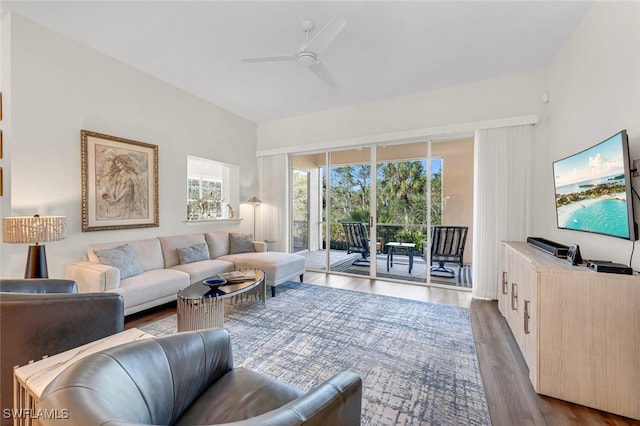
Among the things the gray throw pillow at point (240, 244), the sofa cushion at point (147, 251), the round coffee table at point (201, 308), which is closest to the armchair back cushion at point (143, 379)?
the round coffee table at point (201, 308)

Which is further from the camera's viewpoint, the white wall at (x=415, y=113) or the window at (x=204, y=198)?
the window at (x=204, y=198)

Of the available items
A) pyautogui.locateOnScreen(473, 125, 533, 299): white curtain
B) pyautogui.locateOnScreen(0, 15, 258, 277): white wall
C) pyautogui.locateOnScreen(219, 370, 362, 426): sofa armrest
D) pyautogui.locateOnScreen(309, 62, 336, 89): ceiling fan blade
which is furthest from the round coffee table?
pyautogui.locateOnScreen(473, 125, 533, 299): white curtain

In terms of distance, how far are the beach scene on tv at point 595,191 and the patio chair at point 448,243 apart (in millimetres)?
1730

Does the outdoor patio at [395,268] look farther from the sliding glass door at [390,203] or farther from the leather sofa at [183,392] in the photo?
the leather sofa at [183,392]

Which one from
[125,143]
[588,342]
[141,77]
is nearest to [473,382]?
[588,342]

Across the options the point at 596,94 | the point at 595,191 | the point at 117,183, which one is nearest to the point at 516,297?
the point at 595,191

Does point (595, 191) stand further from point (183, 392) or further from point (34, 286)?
point (34, 286)

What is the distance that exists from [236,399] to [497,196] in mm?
3962

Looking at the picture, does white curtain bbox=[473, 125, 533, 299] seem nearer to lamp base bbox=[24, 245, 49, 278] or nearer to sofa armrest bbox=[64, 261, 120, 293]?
sofa armrest bbox=[64, 261, 120, 293]

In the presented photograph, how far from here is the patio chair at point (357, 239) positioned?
196 inches

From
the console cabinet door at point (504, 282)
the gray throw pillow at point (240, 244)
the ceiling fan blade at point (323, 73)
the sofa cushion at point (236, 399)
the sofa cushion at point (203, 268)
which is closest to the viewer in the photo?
the sofa cushion at point (236, 399)

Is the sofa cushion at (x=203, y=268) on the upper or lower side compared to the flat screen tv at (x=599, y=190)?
lower

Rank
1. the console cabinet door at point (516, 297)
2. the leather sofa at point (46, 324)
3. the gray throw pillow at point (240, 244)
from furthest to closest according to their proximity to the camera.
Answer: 1. the gray throw pillow at point (240, 244)
2. the console cabinet door at point (516, 297)
3. the leather sofa at point (46, 324)

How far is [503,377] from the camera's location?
2.06m
